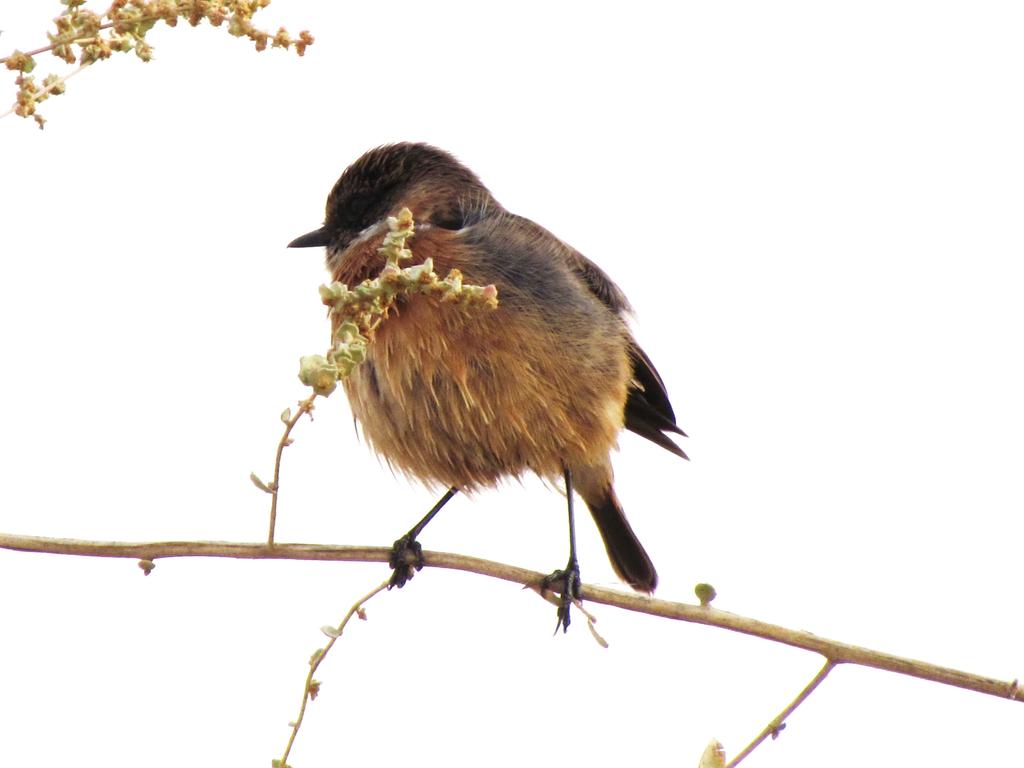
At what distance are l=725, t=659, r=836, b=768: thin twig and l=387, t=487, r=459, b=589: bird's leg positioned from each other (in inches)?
85.1

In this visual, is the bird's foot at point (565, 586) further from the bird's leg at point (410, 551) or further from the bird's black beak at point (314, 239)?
the bird's black beak at point (314, 239)

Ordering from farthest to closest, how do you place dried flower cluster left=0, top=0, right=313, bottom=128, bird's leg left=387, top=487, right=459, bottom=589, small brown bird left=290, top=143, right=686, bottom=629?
bird's leg left=387, top=487, right=459, bottom=589 < small brown bird left=290, top=143, right=686, bottom=629 < dried flower cluster left=0, top=0, right=313, bottom=128

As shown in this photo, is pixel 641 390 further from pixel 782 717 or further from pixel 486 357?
pixel 782 717

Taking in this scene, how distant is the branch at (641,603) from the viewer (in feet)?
8.47

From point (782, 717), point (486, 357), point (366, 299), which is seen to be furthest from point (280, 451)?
point (486, 357)

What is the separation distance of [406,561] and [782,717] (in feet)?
8.12

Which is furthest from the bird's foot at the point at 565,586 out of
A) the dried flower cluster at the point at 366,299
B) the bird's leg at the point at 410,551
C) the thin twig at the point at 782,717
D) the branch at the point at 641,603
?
the dried flower cluster at the point at 366,299

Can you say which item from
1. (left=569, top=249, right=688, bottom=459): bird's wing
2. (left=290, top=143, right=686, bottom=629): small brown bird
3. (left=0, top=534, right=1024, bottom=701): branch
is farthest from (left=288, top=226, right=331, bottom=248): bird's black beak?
(left=0, top=534, right=1024, bottom=701): branch

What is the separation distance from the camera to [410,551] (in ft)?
16.4

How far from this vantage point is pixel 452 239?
5.16 meters

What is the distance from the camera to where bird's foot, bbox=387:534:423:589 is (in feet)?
16.0

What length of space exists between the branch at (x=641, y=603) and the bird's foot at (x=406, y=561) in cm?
156

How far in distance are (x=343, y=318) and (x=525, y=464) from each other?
113 inches

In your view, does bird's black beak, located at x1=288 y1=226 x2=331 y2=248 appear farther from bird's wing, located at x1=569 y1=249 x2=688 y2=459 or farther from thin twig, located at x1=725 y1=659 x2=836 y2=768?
thin twig, located at x1=725 y1=659 x2=836 y2=768
